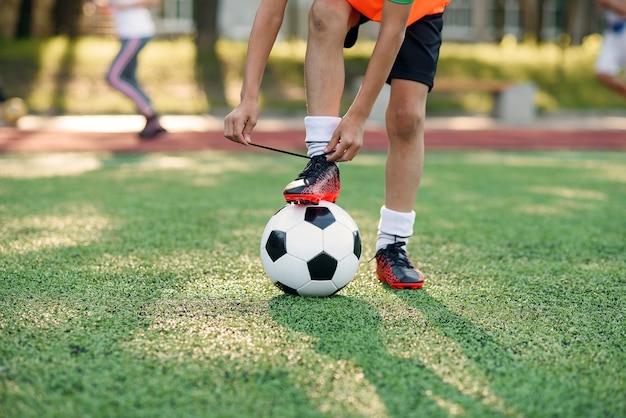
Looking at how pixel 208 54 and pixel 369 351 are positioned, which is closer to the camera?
pixel 369 351

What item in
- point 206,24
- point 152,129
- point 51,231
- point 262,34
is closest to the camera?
point 262,34

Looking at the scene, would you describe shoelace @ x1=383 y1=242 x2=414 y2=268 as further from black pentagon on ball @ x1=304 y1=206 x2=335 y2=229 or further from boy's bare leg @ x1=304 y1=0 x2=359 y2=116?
boy's bare leg @ x1=304 y1=0 x2=359 y2=116

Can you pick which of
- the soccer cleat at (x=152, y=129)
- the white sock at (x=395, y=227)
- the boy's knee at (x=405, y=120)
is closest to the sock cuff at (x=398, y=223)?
the white sock at (x=395, y=227)

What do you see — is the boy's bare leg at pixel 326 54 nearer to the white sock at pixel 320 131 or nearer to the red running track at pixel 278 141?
the white sock at pixel 320 131

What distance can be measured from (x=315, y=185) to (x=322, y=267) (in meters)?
0.28

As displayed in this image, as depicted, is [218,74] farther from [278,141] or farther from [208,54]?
[278,141]

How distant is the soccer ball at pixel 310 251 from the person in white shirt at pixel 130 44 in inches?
218

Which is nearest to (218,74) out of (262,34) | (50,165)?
(50,165)

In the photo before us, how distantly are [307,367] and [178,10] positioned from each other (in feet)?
79.4

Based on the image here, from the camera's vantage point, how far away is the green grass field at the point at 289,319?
5.69ft

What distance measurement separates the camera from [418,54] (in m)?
2.72

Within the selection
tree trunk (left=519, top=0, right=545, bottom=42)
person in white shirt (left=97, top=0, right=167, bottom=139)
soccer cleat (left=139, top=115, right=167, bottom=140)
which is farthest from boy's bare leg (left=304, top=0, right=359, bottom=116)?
tree trunk (left=519, top=0, right=545, bottom=42)

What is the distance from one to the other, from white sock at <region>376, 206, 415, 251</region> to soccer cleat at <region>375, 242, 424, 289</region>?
0.02 m

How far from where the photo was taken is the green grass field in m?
1.74
